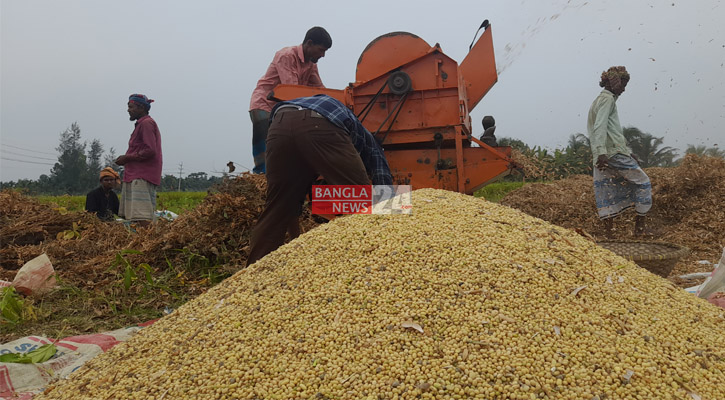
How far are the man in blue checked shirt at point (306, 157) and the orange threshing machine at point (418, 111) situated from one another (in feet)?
5.08

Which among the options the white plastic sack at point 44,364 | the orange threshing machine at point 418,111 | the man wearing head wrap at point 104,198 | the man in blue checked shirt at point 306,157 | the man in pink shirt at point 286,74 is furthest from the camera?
the man wearing head wrap at point 104,198

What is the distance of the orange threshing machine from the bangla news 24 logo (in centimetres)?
170

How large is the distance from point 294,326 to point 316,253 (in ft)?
1.72

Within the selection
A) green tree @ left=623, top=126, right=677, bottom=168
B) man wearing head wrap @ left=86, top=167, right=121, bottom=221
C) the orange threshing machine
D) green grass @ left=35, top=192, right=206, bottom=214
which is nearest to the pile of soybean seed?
the orange threshing machine

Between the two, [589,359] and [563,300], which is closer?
[589,359]

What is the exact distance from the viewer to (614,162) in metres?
4.55

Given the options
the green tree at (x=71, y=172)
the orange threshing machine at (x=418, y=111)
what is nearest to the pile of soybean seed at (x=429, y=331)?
the orange threshing machine at (x=418, y=111)

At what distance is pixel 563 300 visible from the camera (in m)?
1.71

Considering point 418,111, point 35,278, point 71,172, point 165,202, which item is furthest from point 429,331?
point 71,172

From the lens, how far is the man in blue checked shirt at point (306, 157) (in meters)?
2.77

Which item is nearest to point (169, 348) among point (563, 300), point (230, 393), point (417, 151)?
point (230, 393)

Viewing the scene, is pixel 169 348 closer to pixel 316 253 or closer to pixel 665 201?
pixel 316 253

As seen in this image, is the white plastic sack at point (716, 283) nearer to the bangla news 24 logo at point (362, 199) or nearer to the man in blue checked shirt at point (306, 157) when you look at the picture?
the bangla news 24 logo at point (362, 199)

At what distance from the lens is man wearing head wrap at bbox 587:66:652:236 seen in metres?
4.50
